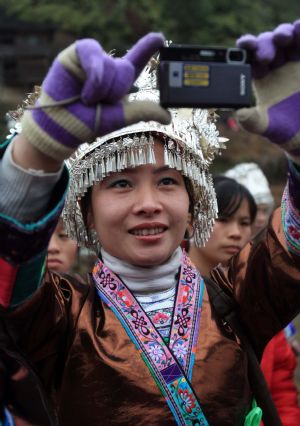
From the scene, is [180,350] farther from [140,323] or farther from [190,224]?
[190,224]

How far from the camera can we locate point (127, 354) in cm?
185

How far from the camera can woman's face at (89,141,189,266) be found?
6.18ft

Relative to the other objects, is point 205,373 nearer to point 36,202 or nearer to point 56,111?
point 36,202

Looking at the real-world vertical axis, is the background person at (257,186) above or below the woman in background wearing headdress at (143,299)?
above

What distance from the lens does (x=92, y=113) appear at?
4.60 ft

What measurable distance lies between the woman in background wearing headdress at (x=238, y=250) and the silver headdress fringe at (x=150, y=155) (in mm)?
745

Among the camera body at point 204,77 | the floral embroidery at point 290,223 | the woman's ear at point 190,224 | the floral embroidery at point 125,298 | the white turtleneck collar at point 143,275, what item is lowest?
the floral embroidery at point 125,298

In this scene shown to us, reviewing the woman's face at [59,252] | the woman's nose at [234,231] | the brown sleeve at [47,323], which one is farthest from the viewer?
the woman's nose at [234,231]

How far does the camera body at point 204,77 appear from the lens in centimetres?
141

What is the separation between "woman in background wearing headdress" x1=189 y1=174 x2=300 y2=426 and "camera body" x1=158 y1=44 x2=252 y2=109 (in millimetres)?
1447

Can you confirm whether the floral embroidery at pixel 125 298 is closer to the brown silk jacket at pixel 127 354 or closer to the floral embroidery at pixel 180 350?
the brown silk jacket at pixel 127 354

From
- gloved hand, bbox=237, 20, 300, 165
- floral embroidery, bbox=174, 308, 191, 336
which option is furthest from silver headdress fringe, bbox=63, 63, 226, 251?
gloved hand, bbox=237, 20, 300, 165

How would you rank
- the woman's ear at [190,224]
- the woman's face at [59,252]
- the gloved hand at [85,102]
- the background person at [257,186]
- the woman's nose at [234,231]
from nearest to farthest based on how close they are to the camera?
the gloved hand at [85,102]
the woman's ear at [190,224]
the woman's face at [59,252]
the woman's nose at [234,231]
the background person at [257,186]

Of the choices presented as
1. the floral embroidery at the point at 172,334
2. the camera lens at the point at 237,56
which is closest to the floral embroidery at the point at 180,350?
the floral embroidery at the point at 172,334
